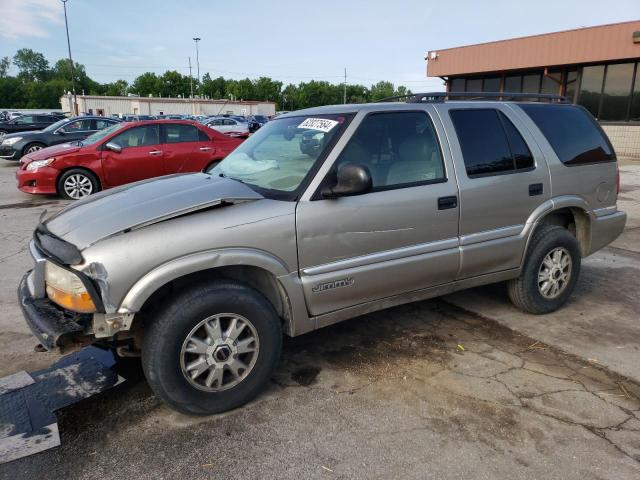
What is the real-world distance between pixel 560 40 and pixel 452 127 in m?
20.0

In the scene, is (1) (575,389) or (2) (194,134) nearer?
(1) (575,389)

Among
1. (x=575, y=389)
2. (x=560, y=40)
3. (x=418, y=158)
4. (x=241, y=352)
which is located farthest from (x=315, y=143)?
(x=560, y=40)

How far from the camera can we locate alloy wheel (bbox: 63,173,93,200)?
9.70m

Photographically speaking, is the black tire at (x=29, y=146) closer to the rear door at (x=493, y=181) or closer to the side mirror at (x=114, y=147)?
the side mirror at (x=114, y=147)

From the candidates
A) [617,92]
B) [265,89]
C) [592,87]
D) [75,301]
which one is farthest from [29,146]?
[265,89]

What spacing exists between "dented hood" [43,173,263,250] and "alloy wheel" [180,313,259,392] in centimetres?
67

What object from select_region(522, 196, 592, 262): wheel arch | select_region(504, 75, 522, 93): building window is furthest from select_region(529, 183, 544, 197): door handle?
select_region(504, 75, 522, 93): building window

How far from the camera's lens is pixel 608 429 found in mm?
2785

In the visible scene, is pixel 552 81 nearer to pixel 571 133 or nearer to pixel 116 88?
pixel 571 133

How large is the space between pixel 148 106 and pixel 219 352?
223 ft

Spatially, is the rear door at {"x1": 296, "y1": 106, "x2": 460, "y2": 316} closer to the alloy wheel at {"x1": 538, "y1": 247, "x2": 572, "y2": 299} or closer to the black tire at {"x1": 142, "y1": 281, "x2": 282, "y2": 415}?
the black tire at {"x1": 142, "y1": 281, "x2": 282, "y2": 415}

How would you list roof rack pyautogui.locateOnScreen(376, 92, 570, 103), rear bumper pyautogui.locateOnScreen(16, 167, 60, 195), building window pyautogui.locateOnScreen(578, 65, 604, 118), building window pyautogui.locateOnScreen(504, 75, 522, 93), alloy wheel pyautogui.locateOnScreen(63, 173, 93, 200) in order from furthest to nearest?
building window pyautogui.locateOnScreen(504, 75, 522, 93)
building window pyautogui.locateOnScreen(578, 65, 604, 118)
alloy wheel pyautogui.locateOnScreen(63, 173, 93, 200)
rear bumper pyautogui.locateOnScreen(16, 167, 60, 195)
roof rack pyautogui.locateOnScreen(376, 92, 570, 103)

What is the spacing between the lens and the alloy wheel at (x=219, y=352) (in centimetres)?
277

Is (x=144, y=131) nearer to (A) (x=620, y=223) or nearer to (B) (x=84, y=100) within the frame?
(A) (x=620, y=223)
